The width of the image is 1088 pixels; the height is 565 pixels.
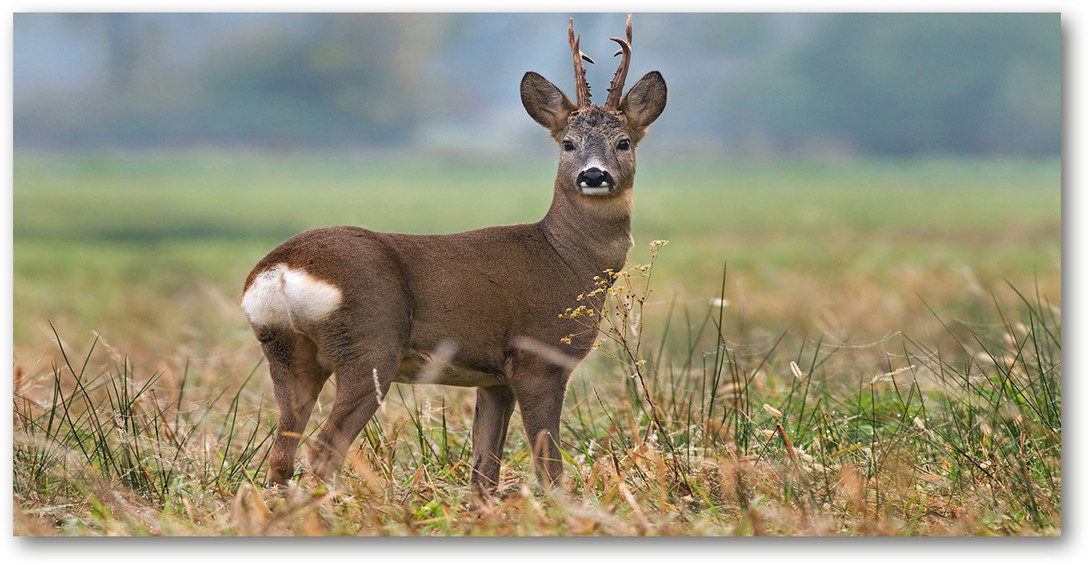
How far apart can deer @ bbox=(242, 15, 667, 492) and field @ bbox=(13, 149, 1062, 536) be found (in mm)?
200

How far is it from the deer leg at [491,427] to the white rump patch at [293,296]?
→ 95 cm

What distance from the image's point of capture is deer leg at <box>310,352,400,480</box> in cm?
481

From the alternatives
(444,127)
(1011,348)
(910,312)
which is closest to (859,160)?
(444,127)

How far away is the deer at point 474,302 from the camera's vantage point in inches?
189

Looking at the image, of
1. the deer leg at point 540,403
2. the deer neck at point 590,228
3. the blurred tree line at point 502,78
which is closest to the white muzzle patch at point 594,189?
the deer neck at point 590,228

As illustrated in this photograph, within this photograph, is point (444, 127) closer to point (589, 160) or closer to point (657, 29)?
point (657, 29)

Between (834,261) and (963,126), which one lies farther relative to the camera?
(963,126)

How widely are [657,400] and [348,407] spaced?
181 centimetres

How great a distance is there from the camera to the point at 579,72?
551cm

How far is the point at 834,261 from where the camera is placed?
1360 centimetres

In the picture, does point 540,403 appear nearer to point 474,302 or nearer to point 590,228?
point 474,302

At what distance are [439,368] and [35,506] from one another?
161cm

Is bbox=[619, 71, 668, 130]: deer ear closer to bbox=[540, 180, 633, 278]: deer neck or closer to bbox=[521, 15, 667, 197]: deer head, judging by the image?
bbox=[521, 15, 667, 197]: deer head

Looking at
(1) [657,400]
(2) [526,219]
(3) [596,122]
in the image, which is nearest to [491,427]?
(1) [657,400]
